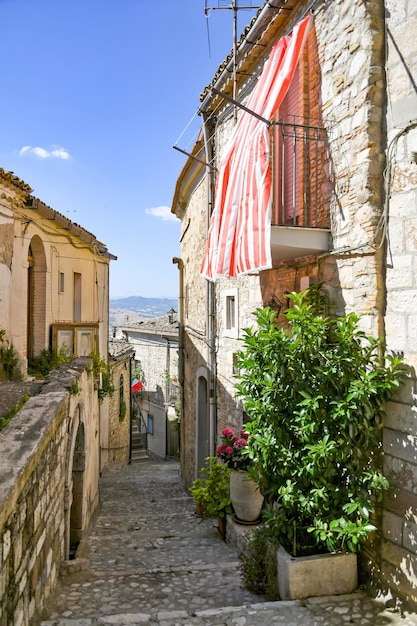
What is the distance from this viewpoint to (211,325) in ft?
32.7

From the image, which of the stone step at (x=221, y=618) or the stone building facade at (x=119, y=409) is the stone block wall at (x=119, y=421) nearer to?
the stone building facade at (x=119, y=409)

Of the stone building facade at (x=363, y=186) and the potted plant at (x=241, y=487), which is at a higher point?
the stone building facade at (x=363, y=186)

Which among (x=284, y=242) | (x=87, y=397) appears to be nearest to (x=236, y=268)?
(x=284, y=242)

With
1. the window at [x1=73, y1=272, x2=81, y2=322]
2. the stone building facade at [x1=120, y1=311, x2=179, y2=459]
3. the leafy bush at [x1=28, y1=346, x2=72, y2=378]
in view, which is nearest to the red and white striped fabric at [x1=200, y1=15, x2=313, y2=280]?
the leafy bush at [x1=28, y1=346, x2=72, y2=378]

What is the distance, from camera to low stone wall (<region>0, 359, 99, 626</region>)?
2832 mm

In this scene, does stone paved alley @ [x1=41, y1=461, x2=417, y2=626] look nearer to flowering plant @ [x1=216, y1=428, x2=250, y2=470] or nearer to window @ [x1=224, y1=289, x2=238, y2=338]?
flowering plant @ [x1=216, y1=428, x2=250, y2=470]

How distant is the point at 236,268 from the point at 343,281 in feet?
4.85

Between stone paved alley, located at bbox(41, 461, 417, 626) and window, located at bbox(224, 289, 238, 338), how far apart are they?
3.58 metres

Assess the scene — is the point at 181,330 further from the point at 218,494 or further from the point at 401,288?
the point at 401,288

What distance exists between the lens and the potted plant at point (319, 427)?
3.83m

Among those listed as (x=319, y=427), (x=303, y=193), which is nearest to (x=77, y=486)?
(x=319, y=427)

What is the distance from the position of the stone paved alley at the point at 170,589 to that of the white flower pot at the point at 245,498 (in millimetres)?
589

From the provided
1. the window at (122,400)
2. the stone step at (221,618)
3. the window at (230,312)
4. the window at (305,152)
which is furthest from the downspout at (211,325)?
the window at (122,400)

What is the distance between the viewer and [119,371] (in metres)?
20.2
